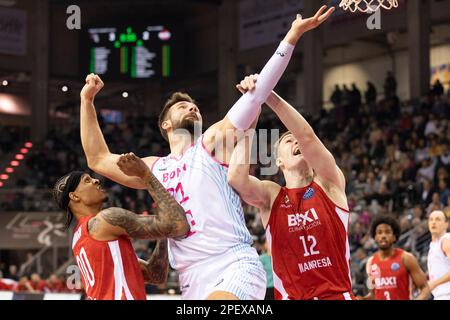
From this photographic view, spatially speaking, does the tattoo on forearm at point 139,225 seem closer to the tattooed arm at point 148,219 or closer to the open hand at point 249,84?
the tattooed arm at point 148,219

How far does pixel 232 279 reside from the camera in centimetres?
522

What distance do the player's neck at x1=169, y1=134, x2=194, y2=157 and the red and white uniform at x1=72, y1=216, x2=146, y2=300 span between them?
0.86m

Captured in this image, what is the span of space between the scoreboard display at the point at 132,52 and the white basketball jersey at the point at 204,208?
24.1m

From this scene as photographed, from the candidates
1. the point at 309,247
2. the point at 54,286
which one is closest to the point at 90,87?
the point at 309,247

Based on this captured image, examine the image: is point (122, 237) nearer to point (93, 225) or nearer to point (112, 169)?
point (93, 225)

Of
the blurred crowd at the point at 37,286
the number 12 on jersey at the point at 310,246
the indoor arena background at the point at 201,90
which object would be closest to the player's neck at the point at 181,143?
the number 12 on jersey at the point at 310,246

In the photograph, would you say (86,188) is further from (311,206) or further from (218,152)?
(311,206)

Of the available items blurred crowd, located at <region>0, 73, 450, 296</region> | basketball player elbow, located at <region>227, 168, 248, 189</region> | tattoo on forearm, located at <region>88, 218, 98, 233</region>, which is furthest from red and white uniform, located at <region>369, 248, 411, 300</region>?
blurred crowd, located at <region>0, 73, 450, 296</region>

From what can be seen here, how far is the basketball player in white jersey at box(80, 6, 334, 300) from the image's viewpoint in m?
5.31

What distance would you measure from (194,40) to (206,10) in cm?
122

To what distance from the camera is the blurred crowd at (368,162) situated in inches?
631

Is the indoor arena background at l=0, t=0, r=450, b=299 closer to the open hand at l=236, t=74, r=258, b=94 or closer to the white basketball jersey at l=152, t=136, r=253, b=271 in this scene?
the white basketball jersey at l=152, t=136, r=253, b=271

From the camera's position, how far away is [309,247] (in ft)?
A: 19.1

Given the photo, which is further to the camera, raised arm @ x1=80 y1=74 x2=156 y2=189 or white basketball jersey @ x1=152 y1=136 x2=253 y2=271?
raised arm @ x1=80 y1=74 x2=156 y2=189
